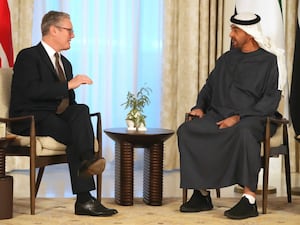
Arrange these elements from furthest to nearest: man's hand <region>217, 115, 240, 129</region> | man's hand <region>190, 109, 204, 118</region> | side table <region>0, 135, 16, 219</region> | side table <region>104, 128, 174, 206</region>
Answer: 1. man's hand <region>190, 109, 204, 118</region>
2. side table <region>104, 128, 174, 206</region>
3. man's hand <region>217, 115, 240, 129</region>
4. side table <region>0, 135, 16, 219</region>

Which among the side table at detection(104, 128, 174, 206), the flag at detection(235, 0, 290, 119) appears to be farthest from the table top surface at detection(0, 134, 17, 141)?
the flag at detection(235, 0, 290, 119)

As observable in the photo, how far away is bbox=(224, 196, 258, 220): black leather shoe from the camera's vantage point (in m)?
4.50

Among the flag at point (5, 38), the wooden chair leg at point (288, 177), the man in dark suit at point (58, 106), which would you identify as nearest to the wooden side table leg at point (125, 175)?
the man in dark suit at point (58, 106)

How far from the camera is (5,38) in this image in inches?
231

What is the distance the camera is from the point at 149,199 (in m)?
4.93

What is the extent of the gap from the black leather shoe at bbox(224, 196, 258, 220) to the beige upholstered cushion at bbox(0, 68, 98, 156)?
98 cm

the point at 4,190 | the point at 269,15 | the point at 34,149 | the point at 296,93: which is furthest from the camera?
the point at 296,93

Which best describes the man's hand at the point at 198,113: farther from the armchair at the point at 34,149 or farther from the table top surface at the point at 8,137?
the table top surface at the point at 8,137

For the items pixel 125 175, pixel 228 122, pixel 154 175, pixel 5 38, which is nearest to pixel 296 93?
pixel 228 122

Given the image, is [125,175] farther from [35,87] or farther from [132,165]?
[35,87]

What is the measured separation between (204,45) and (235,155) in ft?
7.56

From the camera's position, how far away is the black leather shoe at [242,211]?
4496 mm

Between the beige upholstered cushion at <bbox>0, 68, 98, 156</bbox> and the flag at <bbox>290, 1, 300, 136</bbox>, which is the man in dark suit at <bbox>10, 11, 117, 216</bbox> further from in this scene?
the flag at <bbox>290, 1, 300, 136</bbox>

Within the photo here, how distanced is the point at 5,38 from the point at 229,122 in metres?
2.18
